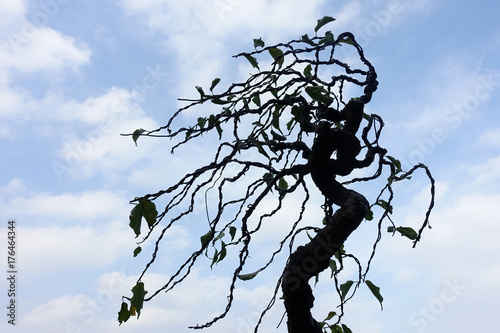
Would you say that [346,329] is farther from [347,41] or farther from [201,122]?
[347,41]

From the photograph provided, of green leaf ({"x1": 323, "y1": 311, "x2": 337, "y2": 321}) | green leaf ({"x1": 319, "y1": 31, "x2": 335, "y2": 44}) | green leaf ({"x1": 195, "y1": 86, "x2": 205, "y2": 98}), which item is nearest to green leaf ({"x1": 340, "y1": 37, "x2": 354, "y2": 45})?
green leaf ({"x1": 319, "y1": 31, "x2": 335, "y2": 44})

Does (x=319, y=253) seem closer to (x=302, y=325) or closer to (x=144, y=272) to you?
(x=302, y=325)

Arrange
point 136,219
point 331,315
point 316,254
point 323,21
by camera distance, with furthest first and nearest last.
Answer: point 331,315
point 323,21
point 316,254
point 136,219

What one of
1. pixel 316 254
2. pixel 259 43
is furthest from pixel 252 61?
pixel 316 254

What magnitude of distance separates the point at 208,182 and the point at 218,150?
4.4 inches

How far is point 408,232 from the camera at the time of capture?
1.70 m

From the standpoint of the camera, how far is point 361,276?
5.55 ft

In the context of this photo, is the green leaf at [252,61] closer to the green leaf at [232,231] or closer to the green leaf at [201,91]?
the green leaf at [201,91]

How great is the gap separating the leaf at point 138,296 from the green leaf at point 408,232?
3.16 ft

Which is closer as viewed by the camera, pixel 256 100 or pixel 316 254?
pixel 316 254

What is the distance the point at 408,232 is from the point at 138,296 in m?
1.00

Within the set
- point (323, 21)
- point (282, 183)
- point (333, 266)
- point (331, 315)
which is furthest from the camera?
point (282, 183)

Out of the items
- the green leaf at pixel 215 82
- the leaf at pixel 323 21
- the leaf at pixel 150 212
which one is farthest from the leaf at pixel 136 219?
the leaf at pixel 323 21

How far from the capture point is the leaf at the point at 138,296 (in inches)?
52.5
